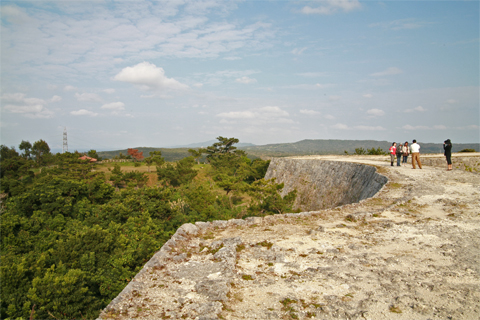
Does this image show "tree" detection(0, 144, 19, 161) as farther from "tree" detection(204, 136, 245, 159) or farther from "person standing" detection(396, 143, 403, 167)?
"person standing" detection(396, 143, 403, 167)

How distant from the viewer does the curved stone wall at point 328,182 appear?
12.8 m

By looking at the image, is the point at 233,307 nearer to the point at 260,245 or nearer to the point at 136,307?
the point at 136,307

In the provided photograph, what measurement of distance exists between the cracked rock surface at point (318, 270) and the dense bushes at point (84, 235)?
2.81m

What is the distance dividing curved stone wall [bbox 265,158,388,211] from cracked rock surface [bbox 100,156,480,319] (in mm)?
5670

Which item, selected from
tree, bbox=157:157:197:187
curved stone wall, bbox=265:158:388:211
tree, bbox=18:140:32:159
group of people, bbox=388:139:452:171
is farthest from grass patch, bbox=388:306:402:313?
tree, bbox=18:140:32:159

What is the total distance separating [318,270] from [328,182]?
1341 cm

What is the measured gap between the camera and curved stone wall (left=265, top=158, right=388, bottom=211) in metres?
12.8

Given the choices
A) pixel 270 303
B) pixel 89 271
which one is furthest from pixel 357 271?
pixel 89 271

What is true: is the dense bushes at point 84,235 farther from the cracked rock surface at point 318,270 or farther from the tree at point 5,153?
the tree at point 5,153

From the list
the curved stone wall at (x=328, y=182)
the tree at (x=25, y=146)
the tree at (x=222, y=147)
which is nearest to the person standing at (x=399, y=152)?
the curved stone wall at (x=328, y=182)

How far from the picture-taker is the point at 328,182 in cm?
1678

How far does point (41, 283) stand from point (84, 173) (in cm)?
3298

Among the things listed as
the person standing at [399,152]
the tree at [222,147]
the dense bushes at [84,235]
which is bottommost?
the dense bushes at [84,235]

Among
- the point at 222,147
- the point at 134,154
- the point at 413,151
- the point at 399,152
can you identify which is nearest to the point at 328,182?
the point at 399,152
